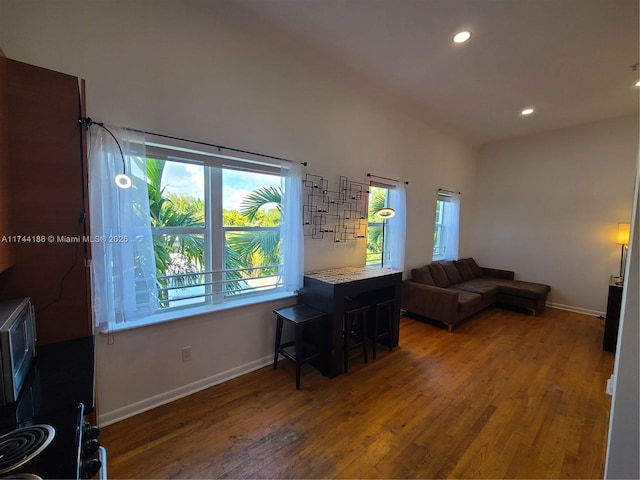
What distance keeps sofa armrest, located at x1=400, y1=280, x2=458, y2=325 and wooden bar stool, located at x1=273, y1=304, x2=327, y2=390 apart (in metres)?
1.93

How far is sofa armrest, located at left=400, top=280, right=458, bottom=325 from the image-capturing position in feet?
11.5

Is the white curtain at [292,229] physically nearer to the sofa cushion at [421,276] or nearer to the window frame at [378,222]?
the window frame at [378,222]

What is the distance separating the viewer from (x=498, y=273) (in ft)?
16.8

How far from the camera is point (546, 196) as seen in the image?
4.70 meters

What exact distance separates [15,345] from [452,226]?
546 cm

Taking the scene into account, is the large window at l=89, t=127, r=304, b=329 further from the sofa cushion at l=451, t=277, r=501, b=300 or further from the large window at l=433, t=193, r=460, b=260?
the large window at l=433, t=193, r=460, b=260

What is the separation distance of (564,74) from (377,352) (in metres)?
3.71

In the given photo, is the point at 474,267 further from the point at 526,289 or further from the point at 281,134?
the point at 281,134

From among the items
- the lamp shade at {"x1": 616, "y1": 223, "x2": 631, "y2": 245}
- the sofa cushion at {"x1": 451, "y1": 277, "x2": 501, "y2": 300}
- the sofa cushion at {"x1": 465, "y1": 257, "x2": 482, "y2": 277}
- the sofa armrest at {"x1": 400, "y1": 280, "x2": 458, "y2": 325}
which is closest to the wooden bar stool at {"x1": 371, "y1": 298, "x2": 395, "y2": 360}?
the sofa armrest at {"x1": 400, "y1": 280, "x2": 458, "y2": 325}

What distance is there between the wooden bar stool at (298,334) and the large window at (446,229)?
3266 millimetres

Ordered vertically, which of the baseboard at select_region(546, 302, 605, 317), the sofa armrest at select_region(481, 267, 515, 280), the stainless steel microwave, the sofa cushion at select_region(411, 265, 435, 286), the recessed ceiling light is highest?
the recessed ceiling light

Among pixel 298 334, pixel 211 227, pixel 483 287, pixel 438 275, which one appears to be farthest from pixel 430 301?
pixel 211 227

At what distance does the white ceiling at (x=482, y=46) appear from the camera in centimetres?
200

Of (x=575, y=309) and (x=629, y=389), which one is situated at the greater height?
(x=629, y=389)
